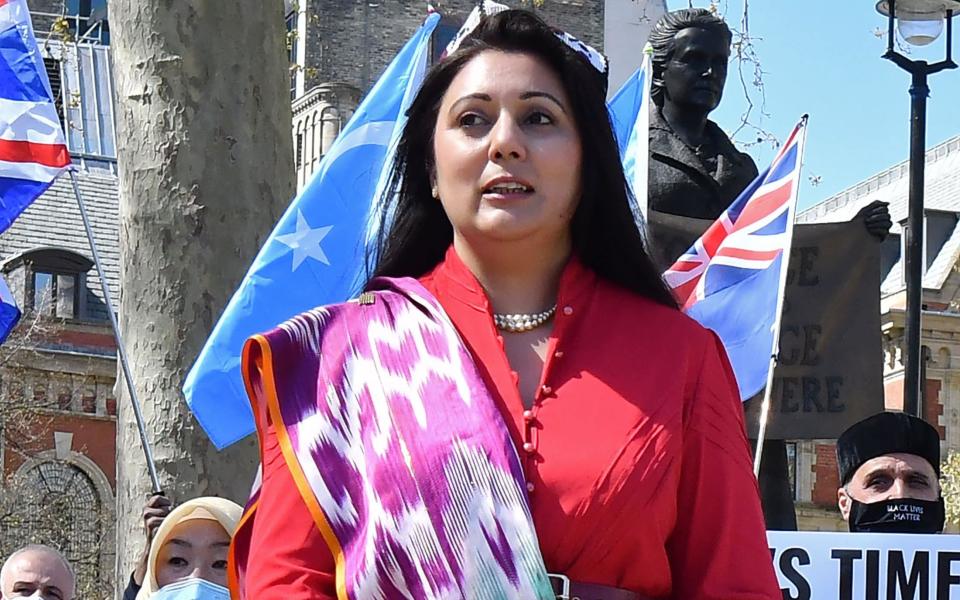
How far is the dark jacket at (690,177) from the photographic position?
7.30 metres

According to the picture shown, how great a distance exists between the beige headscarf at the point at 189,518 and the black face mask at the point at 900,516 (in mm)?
1667

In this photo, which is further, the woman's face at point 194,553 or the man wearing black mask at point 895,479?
the man wearing black mask at point 895,479

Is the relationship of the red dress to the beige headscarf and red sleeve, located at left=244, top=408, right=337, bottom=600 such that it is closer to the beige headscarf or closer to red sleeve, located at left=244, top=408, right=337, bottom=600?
red sleeve, located at left=244, top=408, right=337, bottom=600

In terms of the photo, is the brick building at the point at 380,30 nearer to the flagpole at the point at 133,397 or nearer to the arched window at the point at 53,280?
the arched window at the point at 53,280

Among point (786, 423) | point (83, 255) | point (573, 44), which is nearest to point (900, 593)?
point (786, 423)

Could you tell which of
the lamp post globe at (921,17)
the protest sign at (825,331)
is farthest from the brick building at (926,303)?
the protest sign at (825,331)

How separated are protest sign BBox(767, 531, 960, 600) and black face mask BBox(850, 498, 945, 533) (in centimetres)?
28

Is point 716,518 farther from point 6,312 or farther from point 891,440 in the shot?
point 6,312

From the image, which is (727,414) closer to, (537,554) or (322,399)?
(537,554)

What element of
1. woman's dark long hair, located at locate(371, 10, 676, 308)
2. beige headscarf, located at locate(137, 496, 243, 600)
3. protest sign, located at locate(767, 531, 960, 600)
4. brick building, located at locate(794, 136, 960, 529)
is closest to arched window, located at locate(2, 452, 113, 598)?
brick building, located at locate(794, 136, 960, 529)

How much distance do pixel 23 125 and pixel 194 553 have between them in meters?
2.70

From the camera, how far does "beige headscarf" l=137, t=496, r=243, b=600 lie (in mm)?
5574

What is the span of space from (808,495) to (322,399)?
4433cm

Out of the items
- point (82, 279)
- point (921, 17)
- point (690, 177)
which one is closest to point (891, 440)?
point (690, 177)
